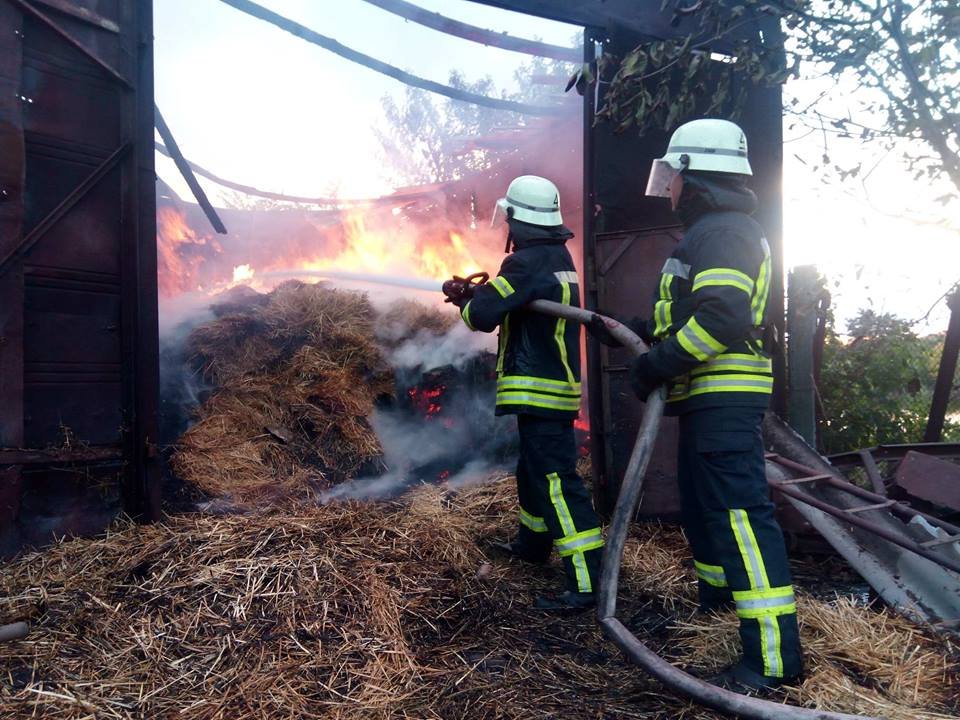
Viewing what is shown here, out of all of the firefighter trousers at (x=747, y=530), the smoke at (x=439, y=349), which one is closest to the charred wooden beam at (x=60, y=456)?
Result: the smoke at (x=439, y=349)

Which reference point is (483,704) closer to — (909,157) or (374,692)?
(374,692)

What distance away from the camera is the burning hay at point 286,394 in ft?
17.4

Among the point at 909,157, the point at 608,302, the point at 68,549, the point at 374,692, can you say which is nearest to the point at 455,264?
the point at 608,302

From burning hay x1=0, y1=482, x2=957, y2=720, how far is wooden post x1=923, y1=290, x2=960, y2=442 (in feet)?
9.71

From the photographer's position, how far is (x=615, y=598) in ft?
10.5

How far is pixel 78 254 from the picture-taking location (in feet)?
13.6

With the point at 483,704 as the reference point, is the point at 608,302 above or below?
above

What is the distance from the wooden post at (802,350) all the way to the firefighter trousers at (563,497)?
239 cm

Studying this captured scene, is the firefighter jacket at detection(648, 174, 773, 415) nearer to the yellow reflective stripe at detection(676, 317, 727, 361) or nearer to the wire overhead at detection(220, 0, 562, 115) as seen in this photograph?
the yellow reflective stripe at detection(676, 317, 727, 361)

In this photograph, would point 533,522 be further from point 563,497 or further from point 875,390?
point 875,390

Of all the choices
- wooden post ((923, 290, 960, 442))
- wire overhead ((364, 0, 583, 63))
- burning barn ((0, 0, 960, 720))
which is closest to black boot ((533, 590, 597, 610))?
burning barn ((0, 0, 960, 720))

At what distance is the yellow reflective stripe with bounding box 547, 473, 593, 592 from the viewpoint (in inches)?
152

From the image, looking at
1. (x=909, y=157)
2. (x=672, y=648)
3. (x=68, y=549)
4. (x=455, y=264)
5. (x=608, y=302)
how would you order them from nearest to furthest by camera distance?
(x=672, y=648) → (x=68, y=549) → (x=909, y=157) → (x=608, y=302) → (x=455, y=264)

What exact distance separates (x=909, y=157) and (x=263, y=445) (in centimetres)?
530
